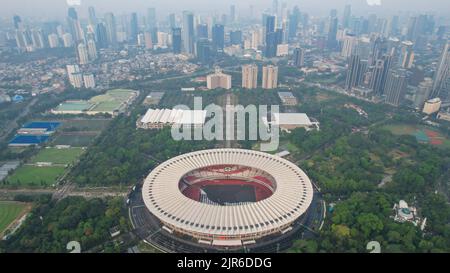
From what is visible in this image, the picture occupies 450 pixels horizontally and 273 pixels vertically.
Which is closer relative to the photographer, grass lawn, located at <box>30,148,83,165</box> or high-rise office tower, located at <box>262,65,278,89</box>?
grass lawn, located at <box>30,148,83,165</box>

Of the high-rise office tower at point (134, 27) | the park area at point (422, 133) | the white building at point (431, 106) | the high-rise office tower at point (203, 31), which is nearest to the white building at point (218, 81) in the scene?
the park area at point (422, 133)

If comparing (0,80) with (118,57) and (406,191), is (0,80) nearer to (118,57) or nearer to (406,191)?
(118,57)

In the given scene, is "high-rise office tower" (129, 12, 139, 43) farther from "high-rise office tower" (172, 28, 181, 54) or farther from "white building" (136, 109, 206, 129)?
"white building" (136, 109, 206, 129)

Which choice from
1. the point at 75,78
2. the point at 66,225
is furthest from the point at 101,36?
the point at 66,225

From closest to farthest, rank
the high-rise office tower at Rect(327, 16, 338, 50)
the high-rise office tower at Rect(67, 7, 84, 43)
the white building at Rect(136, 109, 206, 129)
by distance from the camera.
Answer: the white building at Rect(136, 109, 206, 129)
the high-rise office tower at Rect(67, 7, 84, 43)
the high-rise office tower at Rect(327, 16, 338, 50)

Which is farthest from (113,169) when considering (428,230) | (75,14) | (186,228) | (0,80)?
(75,14)

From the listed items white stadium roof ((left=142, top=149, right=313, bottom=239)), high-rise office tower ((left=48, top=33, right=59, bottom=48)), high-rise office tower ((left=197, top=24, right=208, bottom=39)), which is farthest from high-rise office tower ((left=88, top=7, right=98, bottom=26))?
white stadium roof ((left=142, top=149, right=313, bottom=239))

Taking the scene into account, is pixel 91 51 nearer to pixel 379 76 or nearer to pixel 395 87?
pixel 379 76
